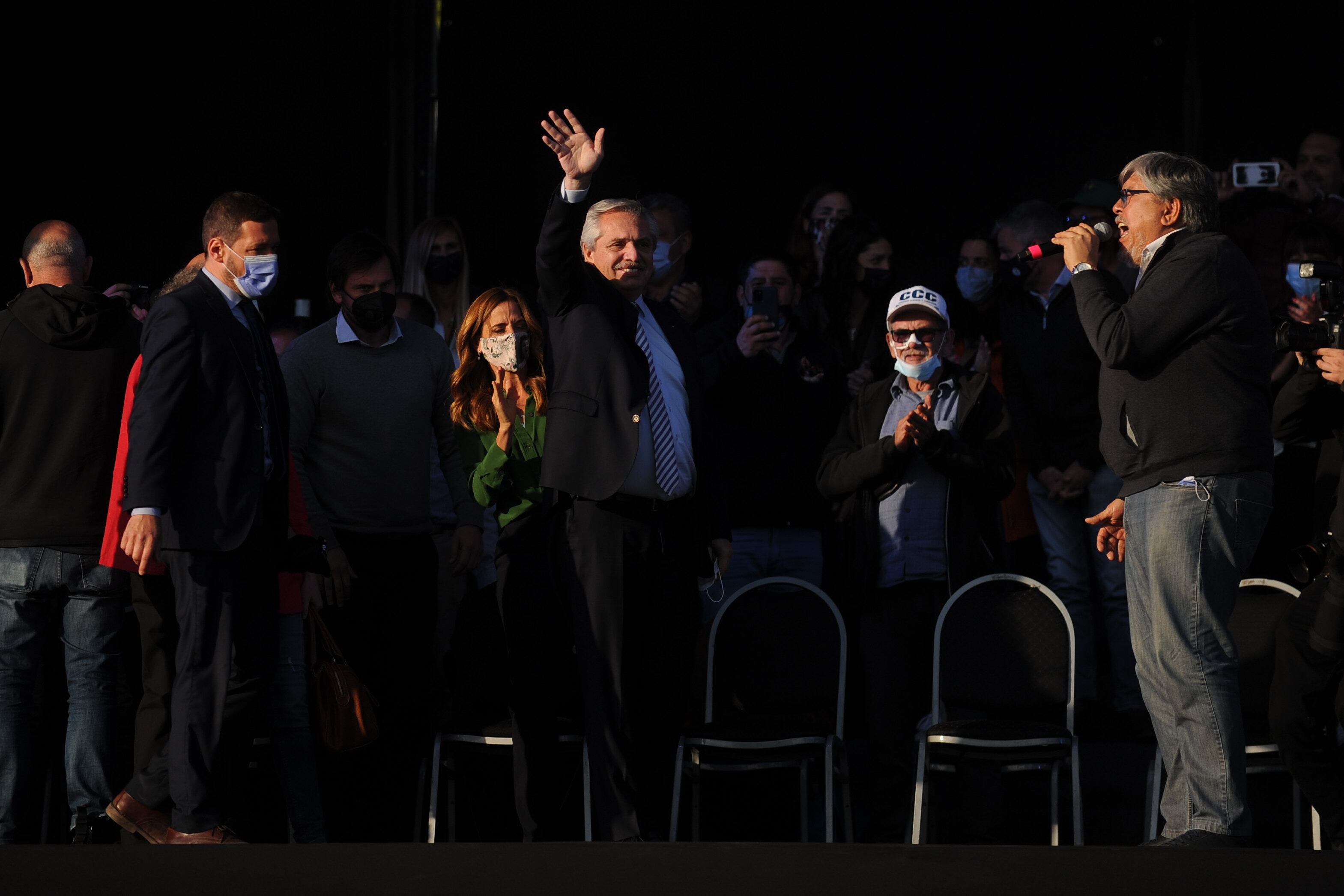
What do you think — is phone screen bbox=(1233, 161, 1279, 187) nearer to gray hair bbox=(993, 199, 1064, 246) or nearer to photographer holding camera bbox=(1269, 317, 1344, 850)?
gray hair bbox=(993, 199, 1064, 246)

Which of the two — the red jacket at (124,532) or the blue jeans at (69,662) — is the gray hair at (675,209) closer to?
the red jacket at (124,532)

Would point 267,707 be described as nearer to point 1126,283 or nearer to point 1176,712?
point 1176,712

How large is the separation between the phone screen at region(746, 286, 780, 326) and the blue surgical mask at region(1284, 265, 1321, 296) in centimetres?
147

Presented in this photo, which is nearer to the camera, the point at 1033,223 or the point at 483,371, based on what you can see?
the point at 483,371

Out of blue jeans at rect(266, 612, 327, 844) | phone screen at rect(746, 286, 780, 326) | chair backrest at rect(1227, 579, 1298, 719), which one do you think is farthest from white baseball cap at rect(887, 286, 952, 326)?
blue jeans at rect(266, 612, 327, 844)

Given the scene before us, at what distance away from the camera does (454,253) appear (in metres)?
4.96

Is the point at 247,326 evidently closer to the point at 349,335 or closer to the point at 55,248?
the point at 349,335

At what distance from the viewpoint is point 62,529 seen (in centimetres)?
375

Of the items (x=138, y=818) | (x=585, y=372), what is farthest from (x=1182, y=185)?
(x=138, y=818)

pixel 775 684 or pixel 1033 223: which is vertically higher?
pixel 1033 223

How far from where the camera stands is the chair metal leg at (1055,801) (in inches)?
147

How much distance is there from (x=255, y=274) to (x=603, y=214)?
34.1 inches

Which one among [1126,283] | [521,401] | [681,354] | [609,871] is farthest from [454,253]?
[609,871]

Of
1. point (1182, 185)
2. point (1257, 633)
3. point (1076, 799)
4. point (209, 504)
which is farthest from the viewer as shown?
point (1257, 633)
